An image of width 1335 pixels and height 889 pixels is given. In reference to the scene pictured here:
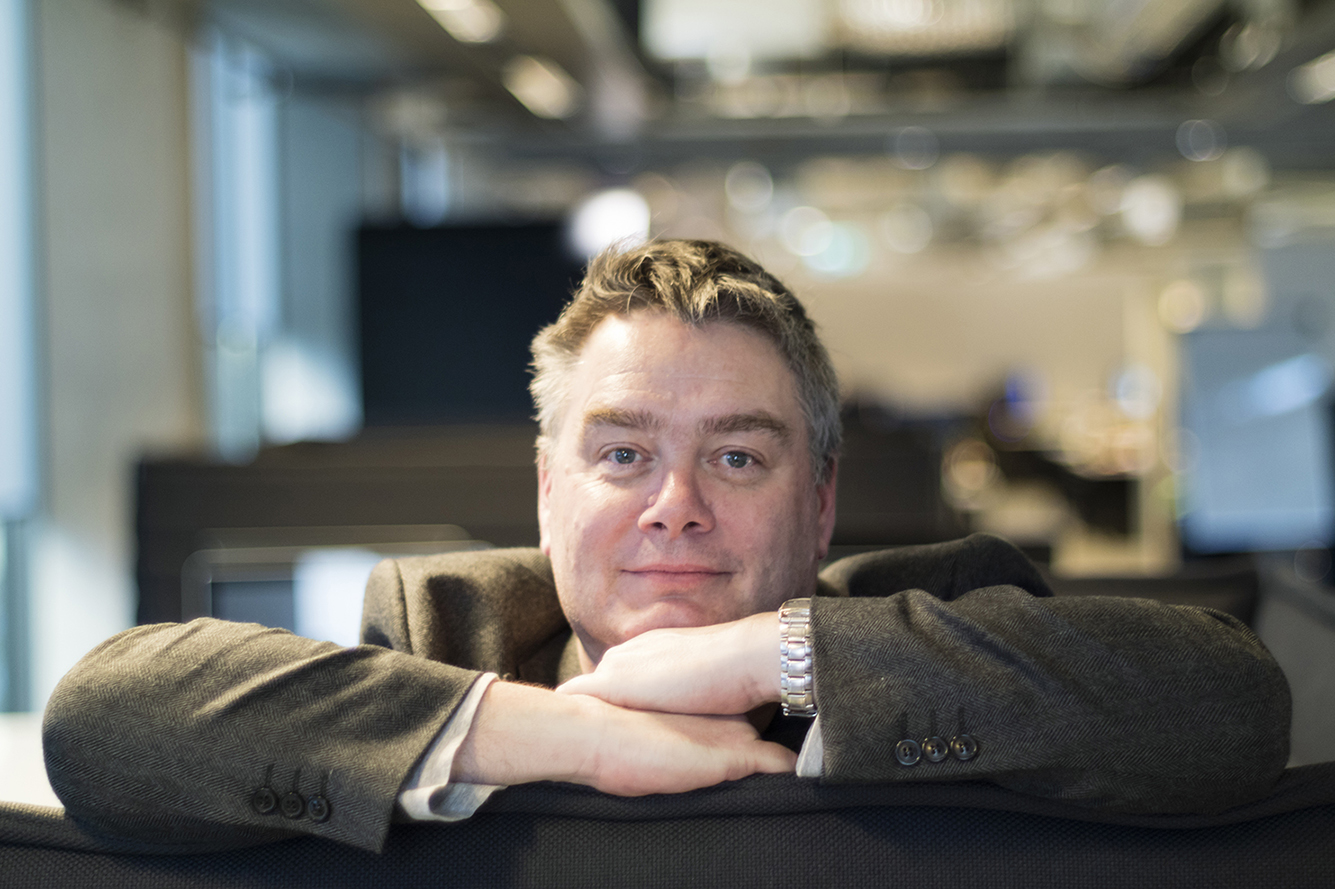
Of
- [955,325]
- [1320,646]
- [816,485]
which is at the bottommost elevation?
[1320,646]

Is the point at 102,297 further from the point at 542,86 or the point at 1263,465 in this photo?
the point at 1263,465

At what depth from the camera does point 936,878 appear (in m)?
0.91

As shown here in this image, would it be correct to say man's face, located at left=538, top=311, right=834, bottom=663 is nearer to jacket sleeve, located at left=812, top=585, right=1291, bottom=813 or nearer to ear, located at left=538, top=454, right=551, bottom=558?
ear, located at left=538, top=454, right=551, bottom=558

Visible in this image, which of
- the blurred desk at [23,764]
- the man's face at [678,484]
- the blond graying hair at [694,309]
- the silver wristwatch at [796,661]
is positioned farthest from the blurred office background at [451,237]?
the blurred desk at [23,764]

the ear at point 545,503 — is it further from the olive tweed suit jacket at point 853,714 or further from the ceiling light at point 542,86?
the ceiling light at point 542,86

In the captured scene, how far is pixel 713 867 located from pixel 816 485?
0.66m

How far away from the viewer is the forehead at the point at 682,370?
1345 mm

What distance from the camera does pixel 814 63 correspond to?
5.30m

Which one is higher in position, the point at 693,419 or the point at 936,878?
the point at 693,419

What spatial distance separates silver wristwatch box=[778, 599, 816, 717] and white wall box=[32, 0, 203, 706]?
127 inches

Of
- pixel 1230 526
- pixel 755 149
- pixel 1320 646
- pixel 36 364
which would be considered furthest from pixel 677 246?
pixel 755 149

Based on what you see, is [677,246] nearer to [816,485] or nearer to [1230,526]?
[816,485]

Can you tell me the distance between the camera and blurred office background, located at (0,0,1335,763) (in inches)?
139

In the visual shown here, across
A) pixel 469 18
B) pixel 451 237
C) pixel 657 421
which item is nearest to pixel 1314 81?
pixel 469 18
